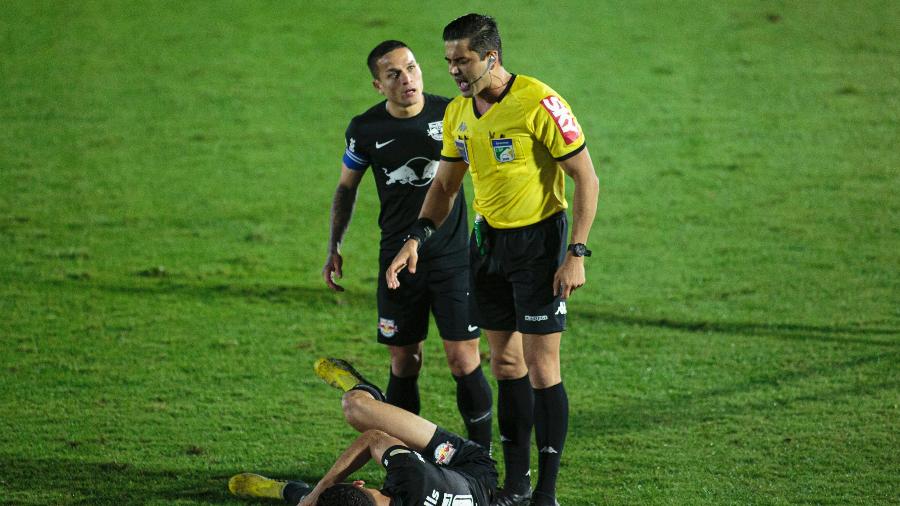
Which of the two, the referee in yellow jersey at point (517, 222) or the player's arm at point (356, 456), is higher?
the referee in yellow jersey at point (517, 222)

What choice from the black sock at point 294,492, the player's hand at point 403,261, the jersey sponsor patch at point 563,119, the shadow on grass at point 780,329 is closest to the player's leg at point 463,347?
the player's hand at point 403,261

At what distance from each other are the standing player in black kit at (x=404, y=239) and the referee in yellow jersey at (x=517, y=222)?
0.34 m

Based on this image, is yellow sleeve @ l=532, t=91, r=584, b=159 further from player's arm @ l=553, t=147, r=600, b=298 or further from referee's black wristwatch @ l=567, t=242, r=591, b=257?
referee's black wristwatch @ l=567, t=242, r=591, b=257

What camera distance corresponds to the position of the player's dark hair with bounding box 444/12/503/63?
178 inches

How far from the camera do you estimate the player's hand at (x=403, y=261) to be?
4754mm

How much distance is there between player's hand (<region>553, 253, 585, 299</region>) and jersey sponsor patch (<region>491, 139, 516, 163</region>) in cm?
47

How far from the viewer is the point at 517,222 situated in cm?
470

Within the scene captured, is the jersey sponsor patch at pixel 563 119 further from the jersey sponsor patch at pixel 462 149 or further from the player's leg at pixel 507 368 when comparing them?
the player's leg at pixel 507 368

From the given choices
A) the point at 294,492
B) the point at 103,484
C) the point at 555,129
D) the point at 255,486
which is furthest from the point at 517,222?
the point at 103,484

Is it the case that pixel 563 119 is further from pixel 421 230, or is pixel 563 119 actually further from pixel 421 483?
pixel 421 483

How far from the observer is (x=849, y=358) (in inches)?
260

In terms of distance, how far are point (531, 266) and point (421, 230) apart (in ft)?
1.86

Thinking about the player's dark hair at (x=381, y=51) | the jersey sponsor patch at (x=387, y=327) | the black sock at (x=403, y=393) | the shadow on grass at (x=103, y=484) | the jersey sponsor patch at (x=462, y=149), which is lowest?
the shadow on grass at (x=103, y=484)

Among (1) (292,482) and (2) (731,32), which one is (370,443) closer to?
(1) (292,482)
